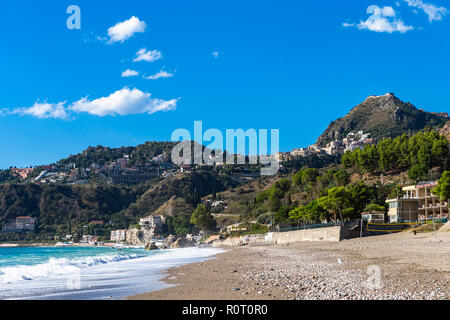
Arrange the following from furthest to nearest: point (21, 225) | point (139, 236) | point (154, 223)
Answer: point (21, 225) < point (139, 236) < point (154, 223)

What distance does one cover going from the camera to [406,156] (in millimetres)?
81375

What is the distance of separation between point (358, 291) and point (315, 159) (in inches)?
7599

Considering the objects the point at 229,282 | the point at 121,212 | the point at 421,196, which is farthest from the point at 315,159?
the point at 229,282

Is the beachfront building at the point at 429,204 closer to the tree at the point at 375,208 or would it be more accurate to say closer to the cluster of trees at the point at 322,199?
the tree at the point at 375,208

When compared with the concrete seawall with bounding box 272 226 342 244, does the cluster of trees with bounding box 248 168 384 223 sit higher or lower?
higher

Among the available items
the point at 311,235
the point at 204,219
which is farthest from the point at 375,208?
the point at 204,219

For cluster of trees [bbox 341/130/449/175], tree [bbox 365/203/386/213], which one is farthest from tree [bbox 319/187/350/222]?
cluster of trees [bbox 341/130/449/175]

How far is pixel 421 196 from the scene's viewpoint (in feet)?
186

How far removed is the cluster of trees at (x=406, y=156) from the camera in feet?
246

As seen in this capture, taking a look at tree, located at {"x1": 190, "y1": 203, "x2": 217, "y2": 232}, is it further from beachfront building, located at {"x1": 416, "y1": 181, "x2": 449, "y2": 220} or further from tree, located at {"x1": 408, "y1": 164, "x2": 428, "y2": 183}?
beachfront building, located at {"x1": 416, "y1": 181, "x2": 449, "y2": 220}

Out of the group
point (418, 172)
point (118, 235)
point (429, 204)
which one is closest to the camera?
point (429, 204)

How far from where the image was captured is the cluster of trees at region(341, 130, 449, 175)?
2955 inches

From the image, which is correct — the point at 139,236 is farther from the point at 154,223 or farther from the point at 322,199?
the point at 322,199
